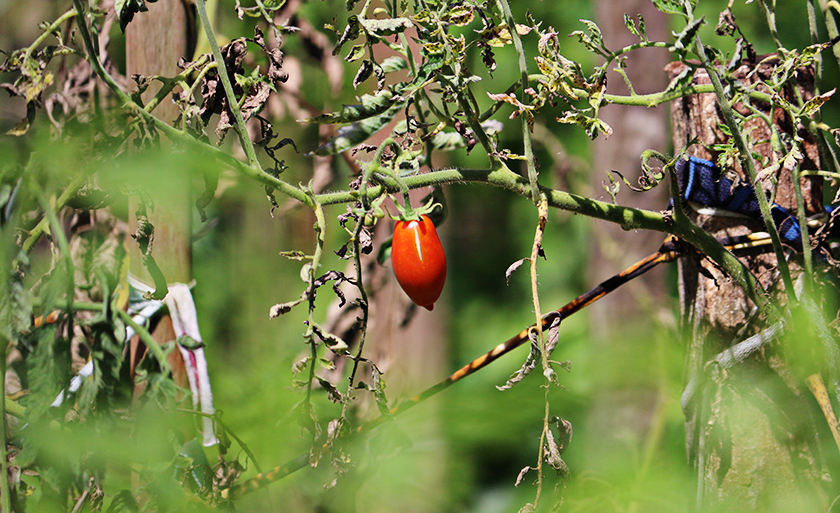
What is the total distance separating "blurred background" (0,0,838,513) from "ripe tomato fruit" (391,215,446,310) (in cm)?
20

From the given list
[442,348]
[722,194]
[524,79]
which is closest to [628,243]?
[442,348]

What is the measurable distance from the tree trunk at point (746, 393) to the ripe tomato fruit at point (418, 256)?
29cm

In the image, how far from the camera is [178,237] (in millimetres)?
878

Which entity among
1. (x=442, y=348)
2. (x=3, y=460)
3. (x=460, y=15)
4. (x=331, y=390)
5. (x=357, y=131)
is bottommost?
(x=442, y=348)

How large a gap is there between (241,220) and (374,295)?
104cm

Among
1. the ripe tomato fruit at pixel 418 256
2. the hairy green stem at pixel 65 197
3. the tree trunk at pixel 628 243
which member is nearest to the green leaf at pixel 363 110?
the ripe tomato fruit at pixel 418 256

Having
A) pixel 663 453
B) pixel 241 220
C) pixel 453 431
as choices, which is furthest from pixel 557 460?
pixel 241 220

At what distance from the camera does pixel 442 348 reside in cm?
122

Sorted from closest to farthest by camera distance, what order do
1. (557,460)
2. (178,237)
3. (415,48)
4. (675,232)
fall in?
(557,460)
(675,232)
(178,237)
(415,48)

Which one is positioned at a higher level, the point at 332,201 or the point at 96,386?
the point at 332,201

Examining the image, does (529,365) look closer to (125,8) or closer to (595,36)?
(595,36)

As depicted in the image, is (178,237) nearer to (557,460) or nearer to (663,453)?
(557,460)

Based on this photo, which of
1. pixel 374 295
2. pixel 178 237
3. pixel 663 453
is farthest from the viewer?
pixel 663 453

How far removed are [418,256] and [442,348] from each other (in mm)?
699
